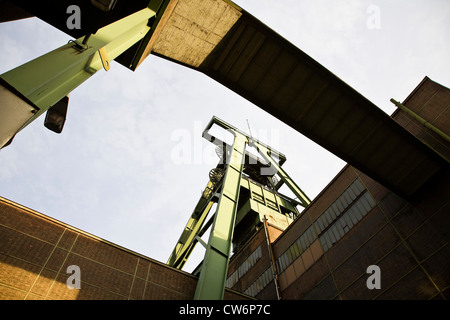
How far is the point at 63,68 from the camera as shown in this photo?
2023 millimetres

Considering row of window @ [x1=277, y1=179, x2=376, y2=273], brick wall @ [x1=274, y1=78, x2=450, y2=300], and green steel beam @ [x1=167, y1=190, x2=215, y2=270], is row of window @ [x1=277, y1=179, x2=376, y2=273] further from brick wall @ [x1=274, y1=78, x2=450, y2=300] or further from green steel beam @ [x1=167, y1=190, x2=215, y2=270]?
green steel beam @ [x1=167, y1=190, x2=215, y2=270]

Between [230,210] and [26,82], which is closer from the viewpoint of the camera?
[26,82]

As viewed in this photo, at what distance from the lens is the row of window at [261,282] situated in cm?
1248

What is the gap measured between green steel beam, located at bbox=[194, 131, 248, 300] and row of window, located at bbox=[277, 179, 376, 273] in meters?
4.43

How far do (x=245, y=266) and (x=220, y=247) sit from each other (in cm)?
829

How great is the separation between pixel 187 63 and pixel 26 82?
4.48 m

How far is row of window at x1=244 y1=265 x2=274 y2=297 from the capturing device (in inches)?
491

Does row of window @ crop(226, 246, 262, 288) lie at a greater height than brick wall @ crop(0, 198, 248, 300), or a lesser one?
greater

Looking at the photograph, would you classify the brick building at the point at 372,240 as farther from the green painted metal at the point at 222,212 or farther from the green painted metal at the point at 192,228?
the green painted metal at the point at 192,228

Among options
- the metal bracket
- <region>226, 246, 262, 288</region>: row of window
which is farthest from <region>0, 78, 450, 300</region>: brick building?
the metal bracket

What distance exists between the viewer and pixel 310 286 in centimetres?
1019
